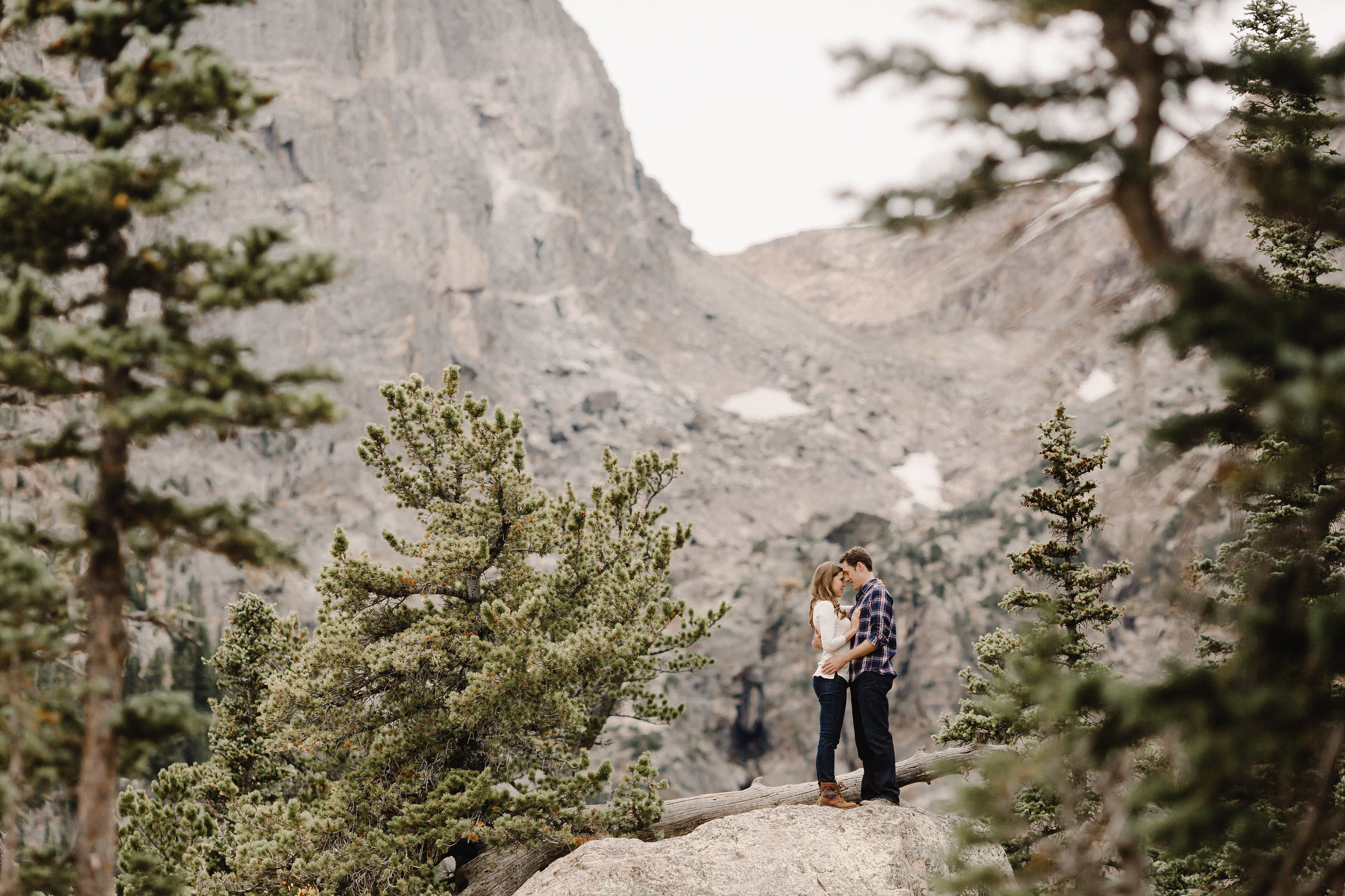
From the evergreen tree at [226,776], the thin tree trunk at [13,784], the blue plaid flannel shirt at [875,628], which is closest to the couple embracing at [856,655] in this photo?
the blue plaid flannel shirt at [875,628]

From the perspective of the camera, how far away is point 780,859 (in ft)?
26.5

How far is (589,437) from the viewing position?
101000 mm

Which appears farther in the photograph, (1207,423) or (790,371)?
(790,371)

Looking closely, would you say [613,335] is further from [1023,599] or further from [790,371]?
[1023,599]

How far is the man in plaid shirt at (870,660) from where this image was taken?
8.23 metres

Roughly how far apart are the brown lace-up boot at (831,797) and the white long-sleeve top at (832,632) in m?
1.27

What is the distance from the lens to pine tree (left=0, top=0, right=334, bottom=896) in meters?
5.02

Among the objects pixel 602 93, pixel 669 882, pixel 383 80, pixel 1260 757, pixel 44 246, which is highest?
pixel 602 93

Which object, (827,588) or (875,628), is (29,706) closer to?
(827,588)

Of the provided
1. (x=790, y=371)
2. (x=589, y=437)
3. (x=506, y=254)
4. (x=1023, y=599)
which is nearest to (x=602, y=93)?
(x=506, y=254)

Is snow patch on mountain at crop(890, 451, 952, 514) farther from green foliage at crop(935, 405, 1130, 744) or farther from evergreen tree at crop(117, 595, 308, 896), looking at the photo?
green foliage at crop(935, 405, 1130, 744)

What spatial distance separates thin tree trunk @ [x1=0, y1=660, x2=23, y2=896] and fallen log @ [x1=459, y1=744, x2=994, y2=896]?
5.56 metres

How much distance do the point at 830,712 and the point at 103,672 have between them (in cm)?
600

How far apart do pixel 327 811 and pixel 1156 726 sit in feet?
29.4
